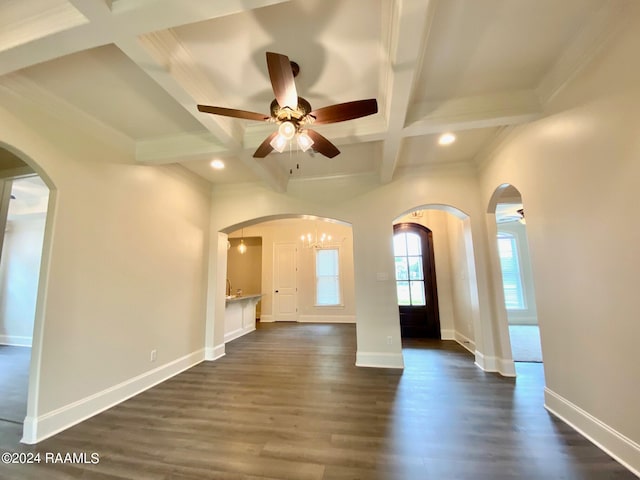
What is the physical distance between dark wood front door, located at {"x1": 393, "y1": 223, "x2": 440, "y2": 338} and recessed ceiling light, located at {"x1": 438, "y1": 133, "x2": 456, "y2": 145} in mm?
2624

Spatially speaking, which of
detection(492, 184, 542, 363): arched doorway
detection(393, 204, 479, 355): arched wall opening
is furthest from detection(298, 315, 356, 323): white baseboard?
detection(492, 184, 542, 363): arched doorway


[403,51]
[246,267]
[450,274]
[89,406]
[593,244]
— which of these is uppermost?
[403,51]

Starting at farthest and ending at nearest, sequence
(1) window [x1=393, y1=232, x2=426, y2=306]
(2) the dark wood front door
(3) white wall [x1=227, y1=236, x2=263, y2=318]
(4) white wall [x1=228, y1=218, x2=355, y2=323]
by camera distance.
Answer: (3) white wall [x1=227, y1=236, x2=263, y2=318] → (4) white wall [x1=228, y1=218, x2=355, y2=323] → (1) window [x1=393, y1=232, x2=426, y2=306] → (2) the dark wood front door

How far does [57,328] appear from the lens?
88.7 inches

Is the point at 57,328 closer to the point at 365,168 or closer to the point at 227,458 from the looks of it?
the point at 227,458

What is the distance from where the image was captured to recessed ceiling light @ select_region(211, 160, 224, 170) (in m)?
3.61

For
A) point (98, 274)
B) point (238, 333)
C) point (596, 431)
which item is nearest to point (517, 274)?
point (596, 431)

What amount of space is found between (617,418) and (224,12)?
356cm

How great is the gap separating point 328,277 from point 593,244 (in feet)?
21.1

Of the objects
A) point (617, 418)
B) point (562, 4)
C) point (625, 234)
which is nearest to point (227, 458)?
point (617, 418)

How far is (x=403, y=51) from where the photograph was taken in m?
1.65

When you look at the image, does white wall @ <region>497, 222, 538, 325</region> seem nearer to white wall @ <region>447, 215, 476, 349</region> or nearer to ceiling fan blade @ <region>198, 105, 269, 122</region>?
white wall @ <region>447, 215, 476, 349</region>

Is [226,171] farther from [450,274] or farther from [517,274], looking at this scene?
[517,274]

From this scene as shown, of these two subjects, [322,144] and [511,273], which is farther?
[511,273]
